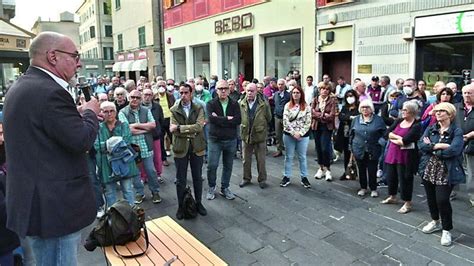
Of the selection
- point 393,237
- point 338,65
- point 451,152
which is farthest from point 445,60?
point 393,237

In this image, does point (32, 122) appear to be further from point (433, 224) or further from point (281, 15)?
point (281, 15)

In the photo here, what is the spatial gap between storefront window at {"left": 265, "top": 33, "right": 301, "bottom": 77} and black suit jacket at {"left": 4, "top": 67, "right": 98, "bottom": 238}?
1081 cm

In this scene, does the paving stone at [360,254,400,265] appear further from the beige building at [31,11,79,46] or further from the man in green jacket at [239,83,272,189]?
the beige building at [31,11,79,46]

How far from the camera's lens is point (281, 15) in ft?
39.8

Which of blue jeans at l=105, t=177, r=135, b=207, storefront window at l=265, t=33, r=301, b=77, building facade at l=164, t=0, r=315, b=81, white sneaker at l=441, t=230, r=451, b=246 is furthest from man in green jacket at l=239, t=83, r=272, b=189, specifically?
storefront window at l=265, t=33, r=301, b=77

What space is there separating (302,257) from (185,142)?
2039 mm

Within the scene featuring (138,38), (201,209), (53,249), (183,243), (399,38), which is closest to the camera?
(53,249)

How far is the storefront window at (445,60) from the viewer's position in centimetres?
803

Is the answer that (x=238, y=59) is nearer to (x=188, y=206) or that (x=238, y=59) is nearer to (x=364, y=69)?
(x=364, y=69)

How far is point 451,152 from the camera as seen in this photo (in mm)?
3721

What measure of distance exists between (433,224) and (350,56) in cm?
732

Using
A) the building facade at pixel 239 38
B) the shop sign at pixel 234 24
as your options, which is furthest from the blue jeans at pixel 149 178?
the shop sign at pixel 234 24

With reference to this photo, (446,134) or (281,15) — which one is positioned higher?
(281,15)

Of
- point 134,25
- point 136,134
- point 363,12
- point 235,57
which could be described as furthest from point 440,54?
point 134,25
